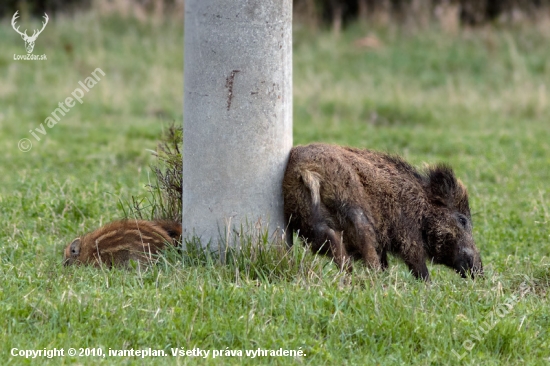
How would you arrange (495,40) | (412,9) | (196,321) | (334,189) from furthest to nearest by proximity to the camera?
1. (412,9)
2. (495,40)
3. (334,189)
4. (196,321)

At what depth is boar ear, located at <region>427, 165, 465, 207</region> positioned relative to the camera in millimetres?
6566

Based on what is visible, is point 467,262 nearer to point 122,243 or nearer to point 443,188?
point 443,188

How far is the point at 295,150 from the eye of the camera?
20.2 feet

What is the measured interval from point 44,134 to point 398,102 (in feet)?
19.8

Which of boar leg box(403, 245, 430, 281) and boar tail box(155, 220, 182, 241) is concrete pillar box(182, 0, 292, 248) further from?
boar leg box(403, 245, 430, 281)

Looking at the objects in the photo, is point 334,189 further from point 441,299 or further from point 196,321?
point 196,321

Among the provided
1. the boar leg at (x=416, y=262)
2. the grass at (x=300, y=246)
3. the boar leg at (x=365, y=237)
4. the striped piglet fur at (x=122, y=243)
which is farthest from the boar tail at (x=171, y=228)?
the boar leg at (x=416, y=262)

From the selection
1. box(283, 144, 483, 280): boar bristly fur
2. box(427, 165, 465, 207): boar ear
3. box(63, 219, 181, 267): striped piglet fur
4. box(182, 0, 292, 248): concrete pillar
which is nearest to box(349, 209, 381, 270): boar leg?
box(283, 144, 483, 280): boar bristly fur

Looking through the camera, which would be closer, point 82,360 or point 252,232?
point 82,360

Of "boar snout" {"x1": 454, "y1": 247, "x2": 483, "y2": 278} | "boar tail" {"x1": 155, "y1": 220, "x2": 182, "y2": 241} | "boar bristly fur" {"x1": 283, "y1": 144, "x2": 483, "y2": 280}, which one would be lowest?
"boar snout" {"x1": 454, "y1": 247, "x2": 483, "y2": 278}

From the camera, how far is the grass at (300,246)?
192 inches

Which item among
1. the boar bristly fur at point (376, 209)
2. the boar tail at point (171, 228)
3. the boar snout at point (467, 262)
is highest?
the boar bristly fur at point (376, 209)

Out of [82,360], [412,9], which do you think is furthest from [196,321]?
[412,9]

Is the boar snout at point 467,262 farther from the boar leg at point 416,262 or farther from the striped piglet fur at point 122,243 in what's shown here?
the striped piglet fur at point 122,243
